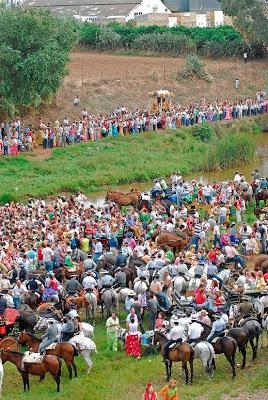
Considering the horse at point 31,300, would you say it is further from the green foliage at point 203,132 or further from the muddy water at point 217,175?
the green foliage at point 203,132

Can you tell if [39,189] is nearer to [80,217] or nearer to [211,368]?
[80,217]

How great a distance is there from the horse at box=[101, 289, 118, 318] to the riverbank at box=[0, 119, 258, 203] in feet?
45.4

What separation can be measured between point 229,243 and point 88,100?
25.4m

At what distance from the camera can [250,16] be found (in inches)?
2453

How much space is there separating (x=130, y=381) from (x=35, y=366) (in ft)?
6.26

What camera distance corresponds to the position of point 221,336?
21078mm

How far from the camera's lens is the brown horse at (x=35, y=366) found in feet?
67.3

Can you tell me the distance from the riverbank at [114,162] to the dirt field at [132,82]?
529 centimetres

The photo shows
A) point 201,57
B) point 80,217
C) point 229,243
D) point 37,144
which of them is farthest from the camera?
point 201,57

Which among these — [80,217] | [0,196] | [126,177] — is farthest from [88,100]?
[80,217]

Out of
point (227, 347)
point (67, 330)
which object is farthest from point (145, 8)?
point (227, 347)

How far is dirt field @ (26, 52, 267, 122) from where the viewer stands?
53.0 meters

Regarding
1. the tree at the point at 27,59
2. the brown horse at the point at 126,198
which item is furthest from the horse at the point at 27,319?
the tree at the point at 27,59

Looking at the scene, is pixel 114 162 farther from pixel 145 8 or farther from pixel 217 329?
pixel 145 8
